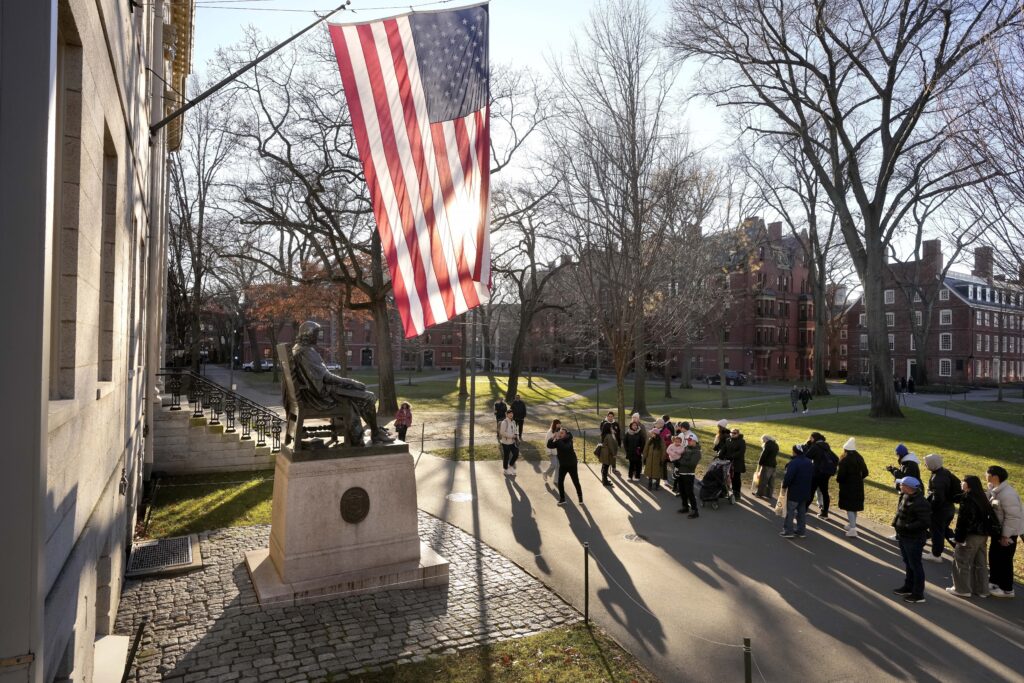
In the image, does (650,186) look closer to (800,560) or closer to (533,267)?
(800,560)

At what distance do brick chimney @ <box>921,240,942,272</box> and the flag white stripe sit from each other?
6883cm

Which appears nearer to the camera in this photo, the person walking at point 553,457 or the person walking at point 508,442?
the person walking at point 553,457

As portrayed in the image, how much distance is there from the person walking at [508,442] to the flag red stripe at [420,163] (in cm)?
821

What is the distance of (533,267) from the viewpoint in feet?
114

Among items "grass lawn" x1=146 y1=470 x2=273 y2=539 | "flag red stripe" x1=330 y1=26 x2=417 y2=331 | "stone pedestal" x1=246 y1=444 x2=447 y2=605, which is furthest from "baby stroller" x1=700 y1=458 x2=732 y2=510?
"grass lawn" x1=146 y1=470 x2=273 y2=539

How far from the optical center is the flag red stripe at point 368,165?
7584 mm

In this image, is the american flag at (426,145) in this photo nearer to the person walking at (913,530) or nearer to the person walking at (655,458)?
the person walking at (913,530)

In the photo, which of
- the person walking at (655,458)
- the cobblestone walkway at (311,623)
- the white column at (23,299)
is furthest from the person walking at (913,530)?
the white column at (23,299)

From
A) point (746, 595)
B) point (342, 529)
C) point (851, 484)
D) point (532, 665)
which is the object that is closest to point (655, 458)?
point (851, 484)

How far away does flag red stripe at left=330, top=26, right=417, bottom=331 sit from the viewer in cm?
758

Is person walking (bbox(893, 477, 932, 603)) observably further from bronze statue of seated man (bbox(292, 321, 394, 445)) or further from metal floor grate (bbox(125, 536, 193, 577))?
metal floor grate (bbox(125, 536, 193, 577))

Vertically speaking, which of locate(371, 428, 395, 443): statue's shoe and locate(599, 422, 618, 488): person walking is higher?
locate(371, 428, 395, 443): statue's shoe

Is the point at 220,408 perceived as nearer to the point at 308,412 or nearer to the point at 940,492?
the point at 308,412

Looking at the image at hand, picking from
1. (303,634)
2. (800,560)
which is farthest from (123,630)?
(800,560)
